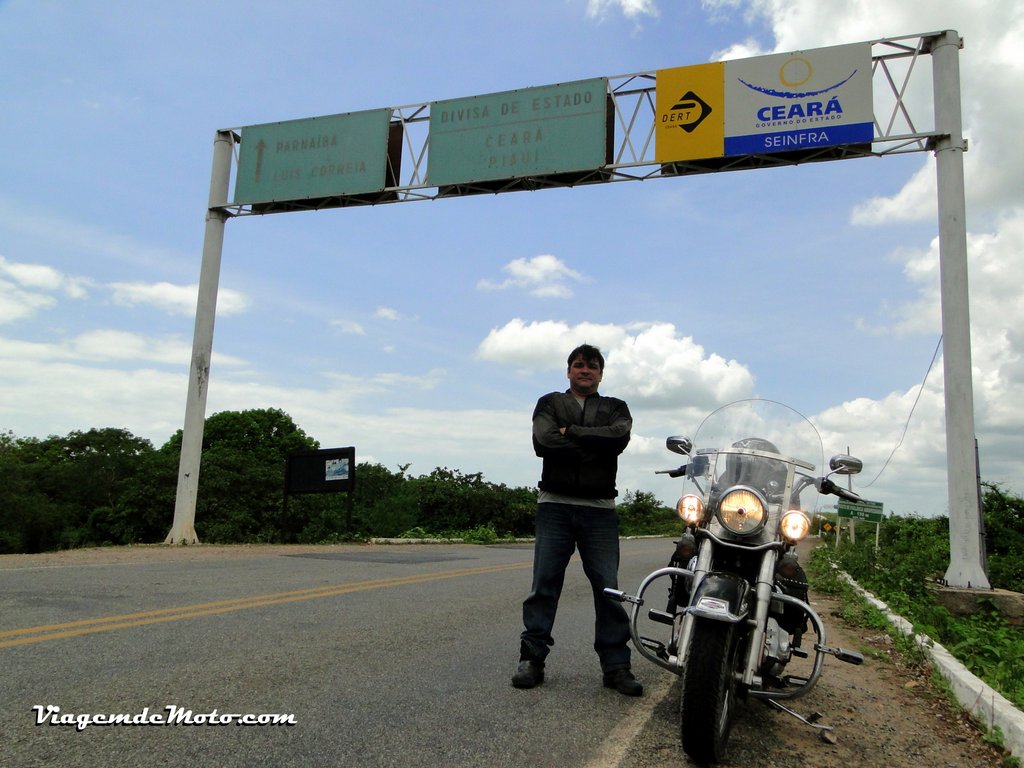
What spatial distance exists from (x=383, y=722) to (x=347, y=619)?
2908 millimetres

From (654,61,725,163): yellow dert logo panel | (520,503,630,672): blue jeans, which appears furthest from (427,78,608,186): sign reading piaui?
(520,503,630,672): blue jeans

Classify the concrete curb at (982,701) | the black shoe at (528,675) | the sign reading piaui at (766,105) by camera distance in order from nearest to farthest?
the concrete curb at (982,701) < the black shoe at (528,675) < the sign reading piaui at (766,105)

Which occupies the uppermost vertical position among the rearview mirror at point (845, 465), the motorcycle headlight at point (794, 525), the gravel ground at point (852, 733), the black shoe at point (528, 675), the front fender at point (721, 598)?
the rearview mirror at point (845, 465)

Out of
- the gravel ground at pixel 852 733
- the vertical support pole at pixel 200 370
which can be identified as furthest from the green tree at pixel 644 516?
the gravel ground at pixel 852 733

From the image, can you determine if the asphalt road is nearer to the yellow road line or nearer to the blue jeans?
the yellow road line

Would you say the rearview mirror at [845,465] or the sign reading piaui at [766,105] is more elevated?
the sign reading piaui at [766,105]

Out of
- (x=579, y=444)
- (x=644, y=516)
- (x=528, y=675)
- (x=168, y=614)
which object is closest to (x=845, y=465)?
(x=579, y=444)

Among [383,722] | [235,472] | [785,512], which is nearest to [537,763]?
[383,722]

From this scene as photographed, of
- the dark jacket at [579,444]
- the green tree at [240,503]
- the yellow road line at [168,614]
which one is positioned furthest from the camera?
the green tree at [240,503]

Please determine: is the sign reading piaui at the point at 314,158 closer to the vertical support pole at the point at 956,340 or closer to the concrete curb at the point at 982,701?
the vertical support pole at the point at 956,340

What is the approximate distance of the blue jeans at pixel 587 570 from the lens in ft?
15.2

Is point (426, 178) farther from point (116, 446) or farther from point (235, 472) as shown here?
point (116, 446)

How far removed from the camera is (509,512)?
100ft

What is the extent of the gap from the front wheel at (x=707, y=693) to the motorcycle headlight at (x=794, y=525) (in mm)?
669
